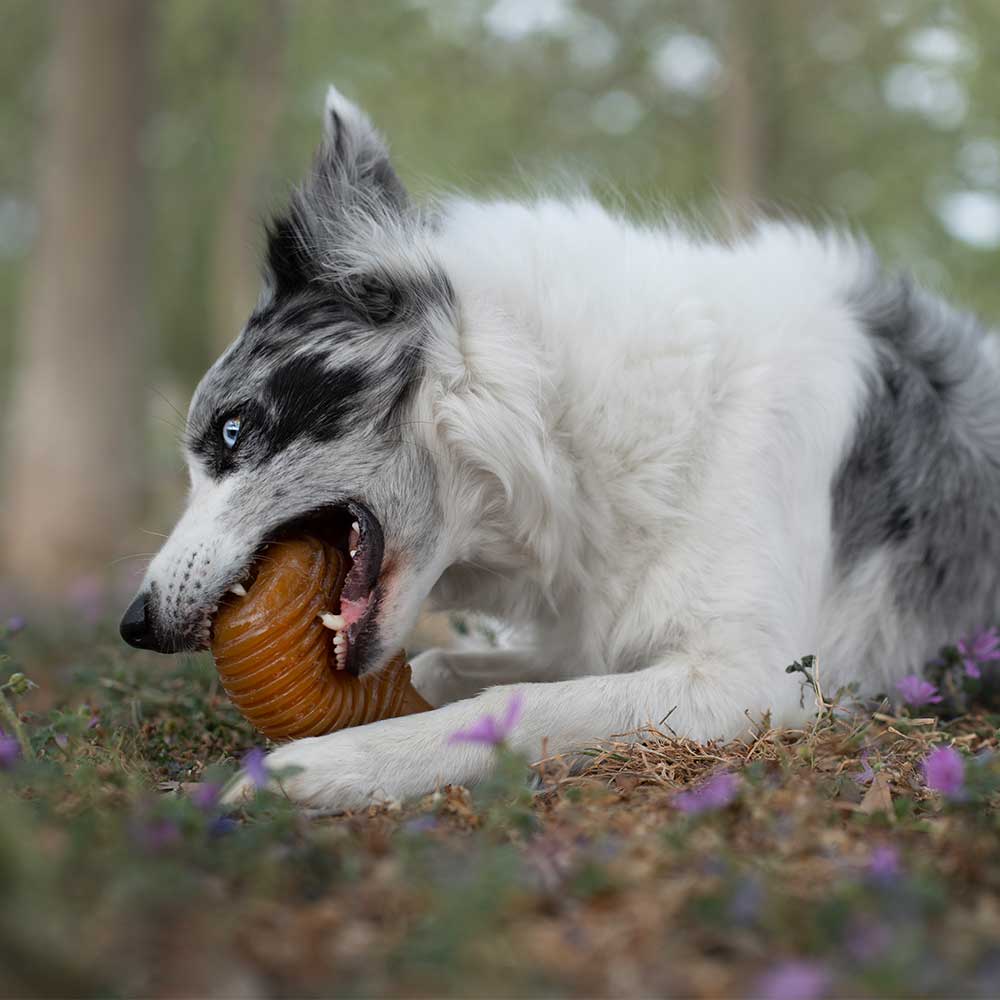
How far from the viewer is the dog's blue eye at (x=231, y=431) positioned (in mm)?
3084

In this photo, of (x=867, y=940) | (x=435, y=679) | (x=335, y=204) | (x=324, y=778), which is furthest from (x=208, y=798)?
(x=335, y=204)

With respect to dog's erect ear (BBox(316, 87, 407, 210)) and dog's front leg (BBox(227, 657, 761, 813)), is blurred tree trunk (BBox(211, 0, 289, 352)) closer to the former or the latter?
dog's erect ear (BBox(316, 87, 407, 210))

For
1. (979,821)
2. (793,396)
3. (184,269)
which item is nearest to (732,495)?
(793,396)

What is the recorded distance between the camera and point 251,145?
14.6m

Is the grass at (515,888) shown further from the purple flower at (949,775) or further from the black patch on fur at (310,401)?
the black patch on fur at (310,401)

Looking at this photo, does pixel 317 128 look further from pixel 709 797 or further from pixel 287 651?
pixel 709 797

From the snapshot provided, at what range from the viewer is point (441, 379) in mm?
3105

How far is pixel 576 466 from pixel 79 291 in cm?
783

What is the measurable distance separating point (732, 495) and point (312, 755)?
1.37 m

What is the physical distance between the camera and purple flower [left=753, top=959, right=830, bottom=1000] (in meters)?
1.36

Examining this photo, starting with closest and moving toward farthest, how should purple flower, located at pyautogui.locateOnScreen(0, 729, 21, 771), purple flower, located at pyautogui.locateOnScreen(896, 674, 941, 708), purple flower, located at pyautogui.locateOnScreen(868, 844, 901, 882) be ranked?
1. purple flower, located at pyautogui.locateOnScreen(868, 844, 901, 882)
2. purple flower, located at pyautogui.locateOnScreen(0, 729, 21, 771)
3. purple flower, located at pyautogui.locateOnScreen(896, 674, 941, 708)

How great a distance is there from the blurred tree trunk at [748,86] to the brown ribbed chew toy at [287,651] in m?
9.56

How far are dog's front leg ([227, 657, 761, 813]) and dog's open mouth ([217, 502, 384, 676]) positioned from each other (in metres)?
0.29

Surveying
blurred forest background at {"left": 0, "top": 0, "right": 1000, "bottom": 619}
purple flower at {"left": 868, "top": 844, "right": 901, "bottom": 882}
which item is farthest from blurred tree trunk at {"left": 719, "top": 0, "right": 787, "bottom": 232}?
purple flower at {"left": 868, "top": 844, "right": 901, "bottom": 882}
